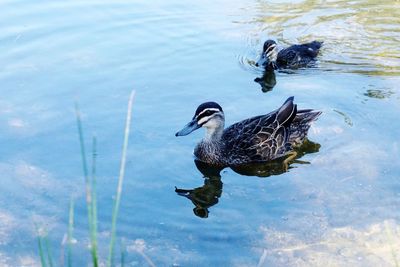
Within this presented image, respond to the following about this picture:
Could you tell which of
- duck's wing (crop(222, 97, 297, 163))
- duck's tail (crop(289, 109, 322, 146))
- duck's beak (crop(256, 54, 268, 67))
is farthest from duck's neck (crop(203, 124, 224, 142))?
duck's beak (crop(256, 54, 268, 67))

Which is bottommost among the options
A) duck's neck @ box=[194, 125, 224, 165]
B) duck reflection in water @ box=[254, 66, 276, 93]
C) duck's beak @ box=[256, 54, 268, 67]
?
duck's neck @ box=[194, 125, 224, 165]

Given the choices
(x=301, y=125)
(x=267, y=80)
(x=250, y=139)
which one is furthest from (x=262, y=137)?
(x=267, y=80)

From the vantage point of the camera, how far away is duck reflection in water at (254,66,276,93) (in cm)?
965

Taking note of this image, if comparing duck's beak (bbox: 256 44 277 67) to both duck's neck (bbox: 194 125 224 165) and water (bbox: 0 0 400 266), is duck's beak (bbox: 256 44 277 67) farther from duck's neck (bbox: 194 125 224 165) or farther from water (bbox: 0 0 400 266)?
duck's neck (bbox: 194 125 224 165)

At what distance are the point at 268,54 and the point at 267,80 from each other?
1.92 ft

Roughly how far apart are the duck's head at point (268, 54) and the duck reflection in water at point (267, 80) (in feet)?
0.38

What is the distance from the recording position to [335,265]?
5.74m

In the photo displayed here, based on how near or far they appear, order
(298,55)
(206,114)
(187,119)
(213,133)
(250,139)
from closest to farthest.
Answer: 1. (206,114)
2. (250,139)
3. (213,133)
4. (187,119)
5. (298,55)

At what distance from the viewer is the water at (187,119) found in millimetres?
6182

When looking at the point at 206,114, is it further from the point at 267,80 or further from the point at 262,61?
the point at 262,61

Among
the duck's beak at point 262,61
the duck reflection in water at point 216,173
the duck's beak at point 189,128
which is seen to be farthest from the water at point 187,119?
the duck's beak at point 189,128

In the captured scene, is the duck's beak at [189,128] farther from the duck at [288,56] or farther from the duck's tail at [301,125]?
the duck at [288,56]

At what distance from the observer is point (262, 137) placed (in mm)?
8008

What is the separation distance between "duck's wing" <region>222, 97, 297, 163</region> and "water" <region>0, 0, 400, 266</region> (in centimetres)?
31
